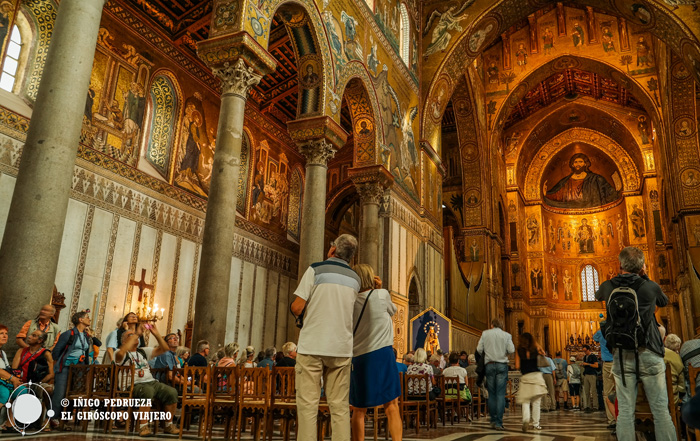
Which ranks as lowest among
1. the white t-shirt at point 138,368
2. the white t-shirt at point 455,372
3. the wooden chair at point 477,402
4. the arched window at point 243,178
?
the wooden chair at point 477,402

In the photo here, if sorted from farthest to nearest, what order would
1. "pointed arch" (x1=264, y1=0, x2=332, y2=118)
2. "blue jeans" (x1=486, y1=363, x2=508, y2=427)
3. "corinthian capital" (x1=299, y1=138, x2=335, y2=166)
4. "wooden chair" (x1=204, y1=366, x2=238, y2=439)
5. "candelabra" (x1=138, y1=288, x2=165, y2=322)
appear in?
"candelabra" (x1=138, y1=288, x2=165, y2=322)
"corinthian capital" (x1=299, y1=138, x2=335, y2=166)
"pointed arch" (x1=264, y1=0, x2=332, y2=118)
"blue jeans" (x1=486, y1=363, x2=508, y2=427)
"wooden chair" (x1=204, y1=366, x2=238, y2=439)

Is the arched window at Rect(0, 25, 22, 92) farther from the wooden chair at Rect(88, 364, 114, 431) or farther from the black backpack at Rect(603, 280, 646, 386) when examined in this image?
the black backpack at Rect(603, 280, 646, 386)

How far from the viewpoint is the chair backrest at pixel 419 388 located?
717 centimetres

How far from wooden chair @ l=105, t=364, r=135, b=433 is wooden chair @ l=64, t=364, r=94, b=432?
0.87 feet

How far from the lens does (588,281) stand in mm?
30562

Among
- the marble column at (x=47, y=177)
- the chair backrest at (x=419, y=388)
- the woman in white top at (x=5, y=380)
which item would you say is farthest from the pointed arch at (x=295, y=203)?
the woman in white top at (x=5, y=380)

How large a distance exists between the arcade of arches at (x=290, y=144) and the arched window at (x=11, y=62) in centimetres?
4

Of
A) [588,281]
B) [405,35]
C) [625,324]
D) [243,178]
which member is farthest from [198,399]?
[588,281]

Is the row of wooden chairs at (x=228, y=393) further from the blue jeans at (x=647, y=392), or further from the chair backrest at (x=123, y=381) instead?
the blue jeans at (x=647, y=392)

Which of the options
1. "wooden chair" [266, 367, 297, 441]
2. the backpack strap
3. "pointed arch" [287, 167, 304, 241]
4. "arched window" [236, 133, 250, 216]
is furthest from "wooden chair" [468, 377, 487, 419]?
"pointed arch" [287, 167, 304, 241]

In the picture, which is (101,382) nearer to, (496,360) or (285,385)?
(285,385)

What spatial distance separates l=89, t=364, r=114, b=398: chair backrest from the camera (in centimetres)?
537

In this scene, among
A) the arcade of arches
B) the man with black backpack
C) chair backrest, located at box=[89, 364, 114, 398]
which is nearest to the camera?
the man with black backpack

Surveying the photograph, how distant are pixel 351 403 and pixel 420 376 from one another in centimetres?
365
